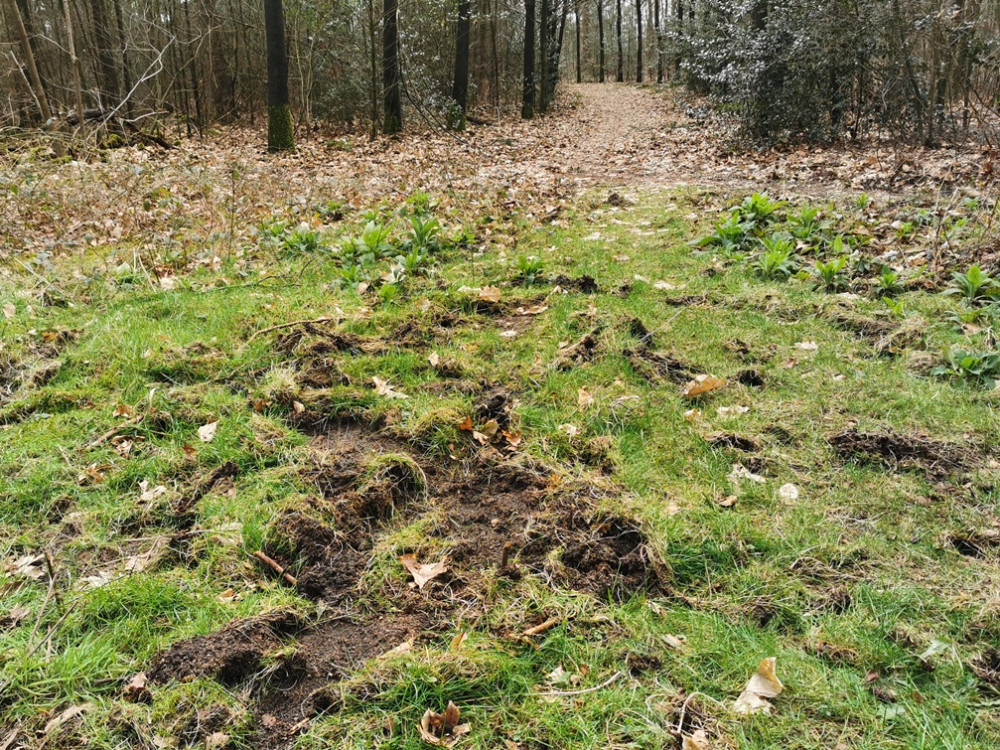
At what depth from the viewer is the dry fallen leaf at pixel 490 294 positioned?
15.9 feet

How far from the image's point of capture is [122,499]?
272cm

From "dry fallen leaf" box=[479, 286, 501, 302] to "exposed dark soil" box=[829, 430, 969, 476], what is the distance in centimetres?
258

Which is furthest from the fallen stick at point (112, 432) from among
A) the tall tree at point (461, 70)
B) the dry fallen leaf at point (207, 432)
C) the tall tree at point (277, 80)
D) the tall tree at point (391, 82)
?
the tall tree at point (461, 70)

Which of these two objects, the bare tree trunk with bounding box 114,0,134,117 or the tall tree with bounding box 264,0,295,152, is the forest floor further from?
the bare tree trunk with bounding box 114,0,134,117

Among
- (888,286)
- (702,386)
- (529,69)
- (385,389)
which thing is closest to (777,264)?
(888,286)

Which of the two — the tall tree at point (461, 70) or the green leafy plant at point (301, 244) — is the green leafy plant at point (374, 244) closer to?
the green leafy plant at point (301, 244)

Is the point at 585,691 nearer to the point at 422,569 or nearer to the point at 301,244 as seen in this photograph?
the point at 422,569

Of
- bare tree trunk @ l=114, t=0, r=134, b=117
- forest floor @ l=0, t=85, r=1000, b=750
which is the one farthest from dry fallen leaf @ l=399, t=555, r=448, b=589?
bare tree trunk @ l=114, t=0, r=134, b=117

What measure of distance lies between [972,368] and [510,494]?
8.43 feet

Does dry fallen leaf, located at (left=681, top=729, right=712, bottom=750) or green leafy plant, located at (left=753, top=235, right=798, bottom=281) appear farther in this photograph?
green leafy plant, located at (left=753, top=235, right=798, bottom=281)

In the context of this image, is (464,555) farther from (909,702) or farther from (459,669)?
(909,702)

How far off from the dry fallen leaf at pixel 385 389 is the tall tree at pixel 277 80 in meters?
10.8

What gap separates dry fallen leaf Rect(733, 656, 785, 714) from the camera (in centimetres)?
178

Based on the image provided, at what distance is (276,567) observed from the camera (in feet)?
7.70
